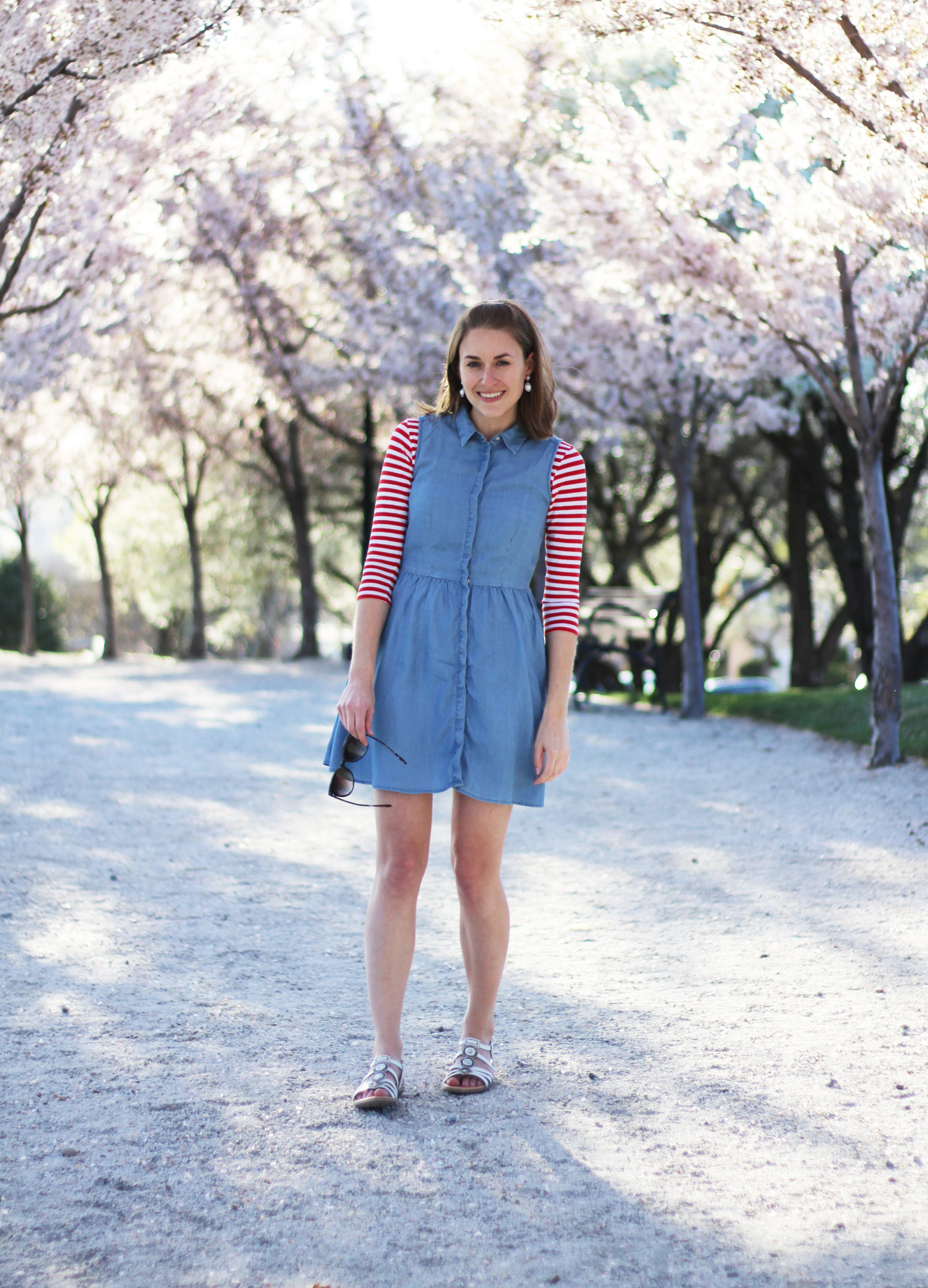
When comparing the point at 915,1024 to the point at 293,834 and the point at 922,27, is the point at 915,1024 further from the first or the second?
the point at 922,27

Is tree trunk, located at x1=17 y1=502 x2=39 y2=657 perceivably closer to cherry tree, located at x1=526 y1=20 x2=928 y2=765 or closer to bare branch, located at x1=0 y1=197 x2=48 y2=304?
bare branch, located at x1=0 y1=197 x2=48 y2=304

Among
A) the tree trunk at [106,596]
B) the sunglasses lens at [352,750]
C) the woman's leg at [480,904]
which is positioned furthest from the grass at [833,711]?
the tree trunk at [106,596]

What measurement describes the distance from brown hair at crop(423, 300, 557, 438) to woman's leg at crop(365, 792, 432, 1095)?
104cm

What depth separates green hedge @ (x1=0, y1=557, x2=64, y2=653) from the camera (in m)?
34.7

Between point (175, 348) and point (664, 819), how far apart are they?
18.3m

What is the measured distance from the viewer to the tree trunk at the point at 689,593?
13352 mm

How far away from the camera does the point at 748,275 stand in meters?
9.67

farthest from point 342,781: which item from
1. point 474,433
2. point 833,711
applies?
point 833,711

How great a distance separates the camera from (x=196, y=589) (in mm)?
26422

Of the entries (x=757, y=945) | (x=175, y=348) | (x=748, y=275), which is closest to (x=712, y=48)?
(x=748, y=275)

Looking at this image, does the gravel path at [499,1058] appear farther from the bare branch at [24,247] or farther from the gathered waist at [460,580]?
the bare branch at [24,247]

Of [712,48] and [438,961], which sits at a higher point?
[712,48]

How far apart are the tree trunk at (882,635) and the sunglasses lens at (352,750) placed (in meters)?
6.73

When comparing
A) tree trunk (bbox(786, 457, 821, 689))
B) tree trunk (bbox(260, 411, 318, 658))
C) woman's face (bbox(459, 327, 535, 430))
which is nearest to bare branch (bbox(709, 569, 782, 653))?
tree trunk (bbox(786, 457, 821, 689))
